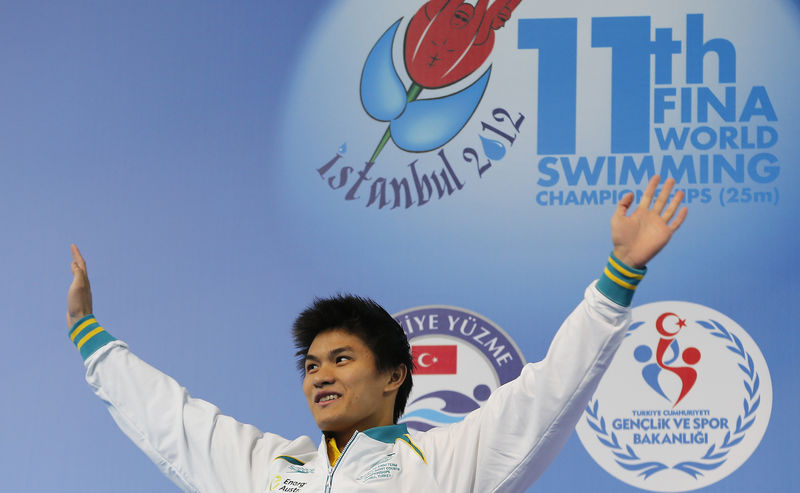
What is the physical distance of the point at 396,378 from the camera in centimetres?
218

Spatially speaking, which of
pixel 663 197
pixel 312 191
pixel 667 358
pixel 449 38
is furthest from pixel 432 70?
pixel 663 197

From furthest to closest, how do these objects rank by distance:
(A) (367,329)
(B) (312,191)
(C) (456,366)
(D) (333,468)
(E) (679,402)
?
(B) (312,191), (C) (456,366), (E) (679,402), (A) (367,329), (D) (333,468)

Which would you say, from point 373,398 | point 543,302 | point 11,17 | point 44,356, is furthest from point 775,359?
point 11,17

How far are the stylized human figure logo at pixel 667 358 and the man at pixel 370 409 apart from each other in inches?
28.4

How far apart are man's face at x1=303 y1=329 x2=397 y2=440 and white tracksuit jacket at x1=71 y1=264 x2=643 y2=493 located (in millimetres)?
51

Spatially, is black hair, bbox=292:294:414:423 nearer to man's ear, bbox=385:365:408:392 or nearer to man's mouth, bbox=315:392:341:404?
man's ear, bbox=385:365:408:392

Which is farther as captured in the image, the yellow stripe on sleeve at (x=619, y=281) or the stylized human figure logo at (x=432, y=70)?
the stylized human figure logo at (x=432, y=70)

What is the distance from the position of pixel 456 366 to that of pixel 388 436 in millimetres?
703

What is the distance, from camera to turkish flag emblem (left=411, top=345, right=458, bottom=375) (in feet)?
9.00

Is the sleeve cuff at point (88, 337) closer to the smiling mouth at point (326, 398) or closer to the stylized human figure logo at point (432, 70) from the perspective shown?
the smiling mouth at point (326, 398)

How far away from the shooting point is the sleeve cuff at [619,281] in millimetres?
1667

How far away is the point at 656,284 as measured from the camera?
8.75 ft

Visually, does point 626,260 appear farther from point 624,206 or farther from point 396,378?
point 396,378

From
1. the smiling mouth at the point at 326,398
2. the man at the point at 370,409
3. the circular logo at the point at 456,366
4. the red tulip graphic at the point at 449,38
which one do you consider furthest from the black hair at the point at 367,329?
the red tulip graphic at the point at 449,38
